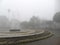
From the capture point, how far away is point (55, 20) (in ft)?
64.4

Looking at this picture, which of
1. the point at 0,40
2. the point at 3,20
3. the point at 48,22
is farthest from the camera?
the point at 3,20

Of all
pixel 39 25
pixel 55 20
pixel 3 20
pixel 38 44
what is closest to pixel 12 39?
pixel 38 44

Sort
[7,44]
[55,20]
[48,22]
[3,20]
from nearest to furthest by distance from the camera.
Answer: [7,44] → [55,20] → [48,22] → [3,20]

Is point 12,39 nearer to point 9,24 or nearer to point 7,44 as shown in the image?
point 7,44

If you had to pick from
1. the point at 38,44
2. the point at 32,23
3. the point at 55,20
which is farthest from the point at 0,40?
the point at 32,23

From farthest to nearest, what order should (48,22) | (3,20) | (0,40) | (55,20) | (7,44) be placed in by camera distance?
(3,20) < (48,22) < (55,20) < (0,40) < (7,44)

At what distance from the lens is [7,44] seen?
5512 mm

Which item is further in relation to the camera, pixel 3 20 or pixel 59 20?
pixel 3 20

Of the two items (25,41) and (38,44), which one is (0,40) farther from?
(38,44)

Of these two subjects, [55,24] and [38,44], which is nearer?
[38,44]

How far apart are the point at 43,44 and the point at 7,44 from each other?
1.84 metres

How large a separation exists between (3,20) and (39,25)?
22.3 ft

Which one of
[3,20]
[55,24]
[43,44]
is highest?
[3,20]

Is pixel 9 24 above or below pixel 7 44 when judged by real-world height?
above
